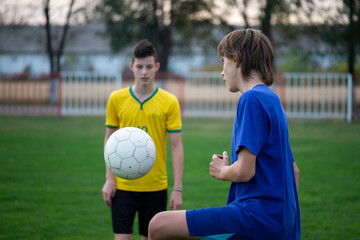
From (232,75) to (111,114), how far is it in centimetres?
178

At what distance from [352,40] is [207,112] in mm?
9777

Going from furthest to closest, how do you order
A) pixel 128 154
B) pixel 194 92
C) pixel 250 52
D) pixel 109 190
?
pixel 194 92 < pixel 109 190 < pixel 128 154 < pixel 250 52

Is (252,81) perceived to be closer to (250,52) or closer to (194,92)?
(250,52)

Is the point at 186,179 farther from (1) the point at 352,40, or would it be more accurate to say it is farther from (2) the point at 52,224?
(1) the point at 352,40

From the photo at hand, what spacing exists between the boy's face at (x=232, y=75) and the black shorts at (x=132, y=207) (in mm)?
1739

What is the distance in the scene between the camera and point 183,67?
48750 millimetres

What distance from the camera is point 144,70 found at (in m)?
3.84

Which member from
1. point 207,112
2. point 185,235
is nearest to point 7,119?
point 207,112

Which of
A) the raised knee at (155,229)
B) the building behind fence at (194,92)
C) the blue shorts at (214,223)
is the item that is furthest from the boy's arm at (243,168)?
the building behind fence at (194,92)

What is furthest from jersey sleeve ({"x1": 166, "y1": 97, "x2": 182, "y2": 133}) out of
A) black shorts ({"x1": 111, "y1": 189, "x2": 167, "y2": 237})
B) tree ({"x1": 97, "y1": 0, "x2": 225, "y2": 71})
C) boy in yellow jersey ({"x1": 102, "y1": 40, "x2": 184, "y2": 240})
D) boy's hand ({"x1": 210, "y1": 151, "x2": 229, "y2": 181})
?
tree ({"x1": 97, "y1": 0, "x2": 225, "y2": 71})

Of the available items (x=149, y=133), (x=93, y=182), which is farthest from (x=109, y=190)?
(x=93, y=182)

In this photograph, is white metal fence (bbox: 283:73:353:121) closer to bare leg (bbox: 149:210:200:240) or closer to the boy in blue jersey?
the boy in blue jersey

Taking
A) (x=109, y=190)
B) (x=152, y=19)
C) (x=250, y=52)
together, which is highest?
(x=152, y=19)

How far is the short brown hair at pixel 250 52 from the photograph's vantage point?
2.28 m
